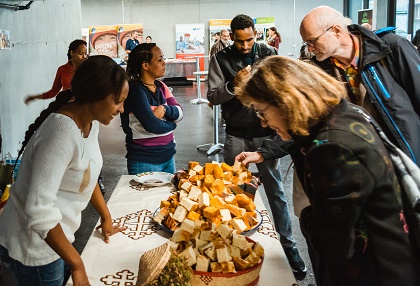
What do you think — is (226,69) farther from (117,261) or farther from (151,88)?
(117,261)

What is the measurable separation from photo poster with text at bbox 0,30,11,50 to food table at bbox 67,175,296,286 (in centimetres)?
409

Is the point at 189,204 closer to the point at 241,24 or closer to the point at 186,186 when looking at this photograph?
the point at 186,186

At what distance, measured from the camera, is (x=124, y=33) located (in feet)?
58.8

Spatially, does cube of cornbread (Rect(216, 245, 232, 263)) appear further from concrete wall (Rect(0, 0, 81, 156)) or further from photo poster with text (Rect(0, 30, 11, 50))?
photo poster with text (Rect(0, 30, 11, 50))

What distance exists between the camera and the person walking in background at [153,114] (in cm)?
288

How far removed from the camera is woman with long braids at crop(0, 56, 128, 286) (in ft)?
4.66

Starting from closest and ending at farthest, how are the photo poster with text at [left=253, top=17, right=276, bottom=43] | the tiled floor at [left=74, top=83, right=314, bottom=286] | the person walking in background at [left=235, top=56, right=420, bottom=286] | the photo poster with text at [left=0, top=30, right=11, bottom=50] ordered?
the person walking in background at [left=235, top=56, right=420, bottom=286]
the tiled floor at [left=74, top=83, right=314, bottom=286]
the photo poster with text at [left=0, top=30, right=11, bottom=50]
the photo poster with text at [left=253, top=17, right=276, bottom=43]

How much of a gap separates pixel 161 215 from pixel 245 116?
1.45 meters

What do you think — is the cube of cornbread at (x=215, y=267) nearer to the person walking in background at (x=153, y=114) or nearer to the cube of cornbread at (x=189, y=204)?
the cube of cornbread at (x=189, y=204)

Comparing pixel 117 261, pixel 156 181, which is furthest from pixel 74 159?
pixel 156 181

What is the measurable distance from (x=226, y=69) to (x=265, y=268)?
77.2 inches

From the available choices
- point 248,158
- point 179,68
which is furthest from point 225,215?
point 179,68

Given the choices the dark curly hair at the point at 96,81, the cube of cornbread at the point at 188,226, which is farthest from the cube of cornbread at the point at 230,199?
the dark curly hair at the point at 96,81

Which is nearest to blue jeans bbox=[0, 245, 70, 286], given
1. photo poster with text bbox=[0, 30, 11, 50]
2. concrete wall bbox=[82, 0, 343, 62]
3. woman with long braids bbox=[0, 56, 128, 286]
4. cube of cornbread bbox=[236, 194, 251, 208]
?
woman with long braids bbox=[0, 56, 128, 286]
